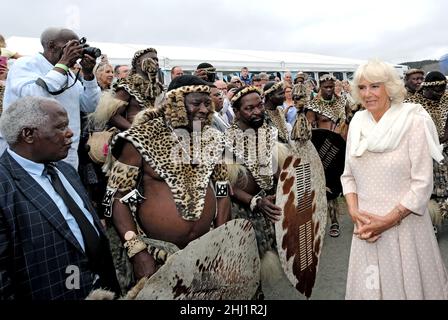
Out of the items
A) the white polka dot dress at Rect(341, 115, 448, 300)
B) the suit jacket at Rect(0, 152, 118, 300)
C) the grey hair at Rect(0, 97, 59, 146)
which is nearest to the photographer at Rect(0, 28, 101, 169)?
the grey hair at Rect(0, 97, 59, 146)

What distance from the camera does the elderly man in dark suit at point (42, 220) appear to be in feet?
5.82

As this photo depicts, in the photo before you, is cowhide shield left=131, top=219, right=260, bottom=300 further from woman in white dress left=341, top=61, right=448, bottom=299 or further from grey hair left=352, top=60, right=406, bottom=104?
grey hair left=352, top=60, right=406, bottom=104

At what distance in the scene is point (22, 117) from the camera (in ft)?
6.37

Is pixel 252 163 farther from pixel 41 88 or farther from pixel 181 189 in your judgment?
pixel 41 88

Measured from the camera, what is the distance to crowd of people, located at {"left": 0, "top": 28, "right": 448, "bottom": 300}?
190 cm

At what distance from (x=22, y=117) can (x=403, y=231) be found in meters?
2.03

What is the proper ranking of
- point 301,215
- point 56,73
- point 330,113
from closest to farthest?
point 56,73 → point 301,215 → point 330,113

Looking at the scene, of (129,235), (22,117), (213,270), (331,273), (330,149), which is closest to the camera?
(22,117)

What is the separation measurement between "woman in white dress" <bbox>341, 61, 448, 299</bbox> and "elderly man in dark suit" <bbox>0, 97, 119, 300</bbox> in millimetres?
1464

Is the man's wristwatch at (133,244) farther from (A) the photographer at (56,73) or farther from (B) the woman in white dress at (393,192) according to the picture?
(B) the woman in white dress at (393,192)

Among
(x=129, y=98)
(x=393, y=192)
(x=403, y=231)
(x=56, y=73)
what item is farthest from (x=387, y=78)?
(x=129, y=98)

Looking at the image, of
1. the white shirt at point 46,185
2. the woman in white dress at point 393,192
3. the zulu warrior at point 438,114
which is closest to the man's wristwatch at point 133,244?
the white shirt at point 46,185

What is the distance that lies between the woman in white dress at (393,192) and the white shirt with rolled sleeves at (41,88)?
6.75ft
